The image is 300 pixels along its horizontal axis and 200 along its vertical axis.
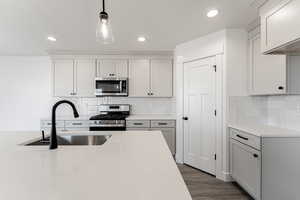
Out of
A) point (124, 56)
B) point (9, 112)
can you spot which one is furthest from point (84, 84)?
point (9, 112)

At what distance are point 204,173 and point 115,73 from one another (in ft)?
8.66

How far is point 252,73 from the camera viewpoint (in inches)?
98.1

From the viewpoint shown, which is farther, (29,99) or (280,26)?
(29,99)

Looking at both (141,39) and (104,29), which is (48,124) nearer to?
(141,39)

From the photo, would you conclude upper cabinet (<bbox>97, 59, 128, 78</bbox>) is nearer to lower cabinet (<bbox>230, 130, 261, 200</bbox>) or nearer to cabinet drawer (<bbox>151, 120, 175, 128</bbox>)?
cabinet drawer (<bbox>151, 120, 175, 128</bbox>)

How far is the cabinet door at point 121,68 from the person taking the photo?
376 centimetres

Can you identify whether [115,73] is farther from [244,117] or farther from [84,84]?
[244,117]

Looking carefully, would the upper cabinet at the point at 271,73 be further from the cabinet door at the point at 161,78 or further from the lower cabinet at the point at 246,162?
the cabinet door at the point at 161,78

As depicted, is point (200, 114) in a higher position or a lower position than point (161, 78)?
lower

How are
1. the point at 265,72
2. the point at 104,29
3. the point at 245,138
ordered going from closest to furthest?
the point at 104,29
the point at 245,138
the point at 265,72

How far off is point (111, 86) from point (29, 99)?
6.99 ft

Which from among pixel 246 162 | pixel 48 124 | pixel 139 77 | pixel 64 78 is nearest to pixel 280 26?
pixel 246 162

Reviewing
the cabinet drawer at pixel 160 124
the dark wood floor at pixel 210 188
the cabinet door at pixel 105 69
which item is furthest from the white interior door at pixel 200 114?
the cabinet door at pixel 105 69

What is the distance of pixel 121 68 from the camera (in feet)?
12.4
